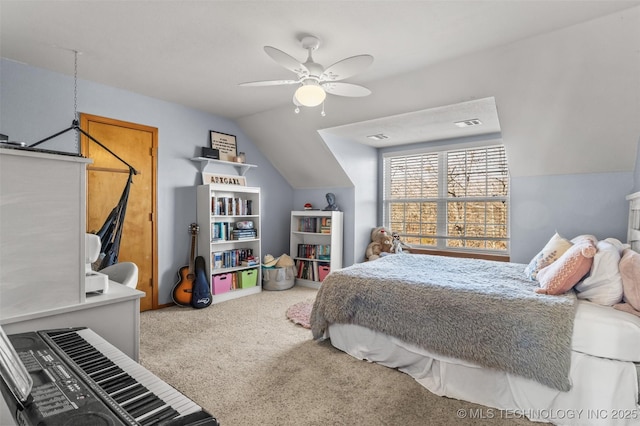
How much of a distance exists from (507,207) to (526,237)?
766 mm

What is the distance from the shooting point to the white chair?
2635mm

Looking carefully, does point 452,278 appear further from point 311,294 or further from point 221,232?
point 221,232

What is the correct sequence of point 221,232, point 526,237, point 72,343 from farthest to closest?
point 221,232
point 526,237
point 72,343

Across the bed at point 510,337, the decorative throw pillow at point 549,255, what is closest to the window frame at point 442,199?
the decorative throw pillow at point 549,255

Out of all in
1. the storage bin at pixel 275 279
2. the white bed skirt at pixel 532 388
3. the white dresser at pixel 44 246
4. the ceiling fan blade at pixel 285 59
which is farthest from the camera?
the storage bin at pixel 275 279

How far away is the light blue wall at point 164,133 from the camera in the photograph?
3.09 m

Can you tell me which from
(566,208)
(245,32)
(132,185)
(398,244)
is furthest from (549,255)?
(132,185)

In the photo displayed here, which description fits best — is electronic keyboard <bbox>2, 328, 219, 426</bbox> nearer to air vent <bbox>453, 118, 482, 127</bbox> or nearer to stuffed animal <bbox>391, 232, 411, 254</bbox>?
air vent <bbox>453, 118, 482, 127</bbox>

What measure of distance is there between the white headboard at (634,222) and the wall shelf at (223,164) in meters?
4.19

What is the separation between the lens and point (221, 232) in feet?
14.5

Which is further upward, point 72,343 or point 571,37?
point 571,37

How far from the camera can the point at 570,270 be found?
207 cm

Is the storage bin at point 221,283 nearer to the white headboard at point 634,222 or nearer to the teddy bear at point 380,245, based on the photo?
the teddy bear at point 380,245

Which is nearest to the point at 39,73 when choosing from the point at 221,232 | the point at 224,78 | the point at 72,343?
the point at 224,78
